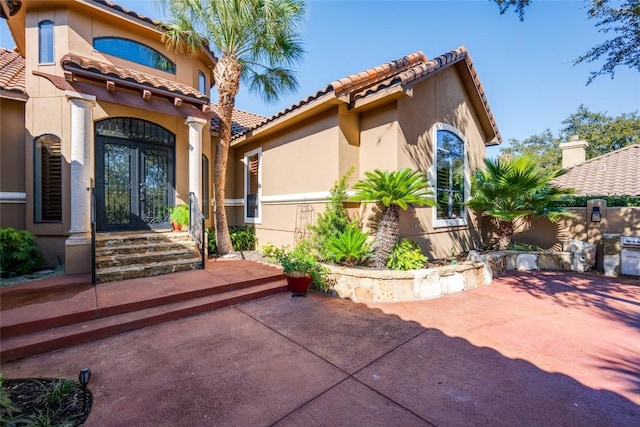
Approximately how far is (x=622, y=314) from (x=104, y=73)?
1155 cm

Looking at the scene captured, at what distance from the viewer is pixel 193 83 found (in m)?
9.30

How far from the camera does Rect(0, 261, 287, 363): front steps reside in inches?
141

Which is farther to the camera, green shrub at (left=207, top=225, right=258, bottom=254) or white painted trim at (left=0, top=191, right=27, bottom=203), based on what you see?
green shrub at (left=207, top=225, right=258, bottom=254)

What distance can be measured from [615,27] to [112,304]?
11528 mm

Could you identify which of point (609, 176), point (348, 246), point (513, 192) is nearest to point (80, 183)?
point (348, 246)

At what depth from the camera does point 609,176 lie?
12367mm

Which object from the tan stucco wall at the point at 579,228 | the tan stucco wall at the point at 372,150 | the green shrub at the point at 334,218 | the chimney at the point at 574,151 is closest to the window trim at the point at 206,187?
the tan stucco wall at the point at 372,150

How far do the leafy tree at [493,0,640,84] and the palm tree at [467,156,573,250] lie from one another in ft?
8.79

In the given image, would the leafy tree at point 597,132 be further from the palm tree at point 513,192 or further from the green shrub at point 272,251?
the green shrub at point 272,251

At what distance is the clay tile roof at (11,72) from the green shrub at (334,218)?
8821mm

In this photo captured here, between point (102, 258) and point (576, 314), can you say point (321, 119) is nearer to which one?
point (102, 258)

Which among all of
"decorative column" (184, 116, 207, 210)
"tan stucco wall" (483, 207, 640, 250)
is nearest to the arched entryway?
"decorative column" (184, 116, 207, 210)

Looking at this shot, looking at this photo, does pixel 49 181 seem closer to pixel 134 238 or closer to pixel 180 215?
pixel 134 238

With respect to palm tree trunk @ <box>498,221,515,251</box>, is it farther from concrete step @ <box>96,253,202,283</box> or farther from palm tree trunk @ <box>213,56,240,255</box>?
concrete step @ <box>96,253,202,283</box>
